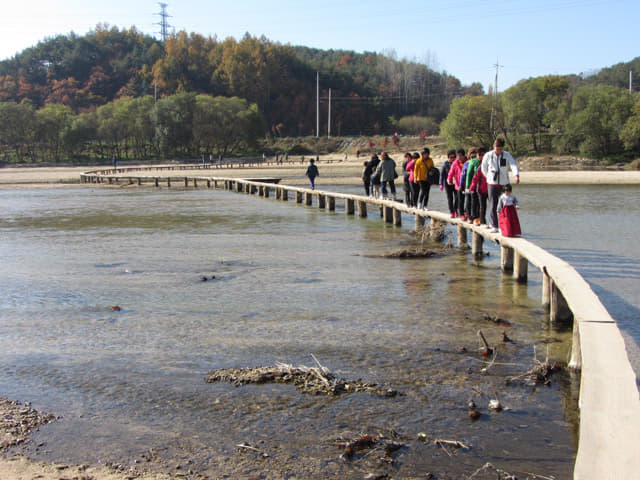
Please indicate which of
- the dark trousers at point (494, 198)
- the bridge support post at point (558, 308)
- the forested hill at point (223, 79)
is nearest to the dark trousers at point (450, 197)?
the dark trousers at point (494, 198)

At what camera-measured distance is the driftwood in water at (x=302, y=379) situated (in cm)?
540

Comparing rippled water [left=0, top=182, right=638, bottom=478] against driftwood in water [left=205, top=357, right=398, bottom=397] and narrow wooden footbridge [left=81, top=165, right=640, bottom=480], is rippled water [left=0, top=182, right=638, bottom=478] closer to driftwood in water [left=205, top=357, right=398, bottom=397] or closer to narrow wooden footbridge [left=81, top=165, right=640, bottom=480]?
driftwood in water [left=205, top=357, right=398, bottom=397]

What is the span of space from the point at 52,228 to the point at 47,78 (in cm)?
13596

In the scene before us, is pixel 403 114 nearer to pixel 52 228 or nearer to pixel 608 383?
pixel 52 228

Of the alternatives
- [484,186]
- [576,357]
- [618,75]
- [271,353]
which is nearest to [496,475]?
[576,357]

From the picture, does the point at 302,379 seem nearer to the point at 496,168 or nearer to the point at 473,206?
the point at 496,168

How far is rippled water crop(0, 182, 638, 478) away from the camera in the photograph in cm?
441

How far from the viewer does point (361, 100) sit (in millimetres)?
150500

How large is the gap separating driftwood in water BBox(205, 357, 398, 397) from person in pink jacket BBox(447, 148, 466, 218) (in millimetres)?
8162

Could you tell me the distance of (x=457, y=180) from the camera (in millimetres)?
13469

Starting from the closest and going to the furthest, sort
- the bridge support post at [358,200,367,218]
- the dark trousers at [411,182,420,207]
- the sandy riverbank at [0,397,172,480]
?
the sandy riverbank at [0,397,172,480], the dark trousers at [411,182,420,207], the bridge support post at [358,200,367,218]

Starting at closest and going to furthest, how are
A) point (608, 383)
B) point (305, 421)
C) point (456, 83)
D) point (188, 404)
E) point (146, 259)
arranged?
point (608, 383) → point (305, 421) → point (188, 404) → point (146, 259) → point (456, 83)

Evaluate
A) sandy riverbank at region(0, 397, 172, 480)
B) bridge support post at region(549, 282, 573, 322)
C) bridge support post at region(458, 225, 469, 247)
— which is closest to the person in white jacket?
bridge support post at region(458, 225, 469, 247)

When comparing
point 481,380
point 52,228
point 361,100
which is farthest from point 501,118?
point 361,100
